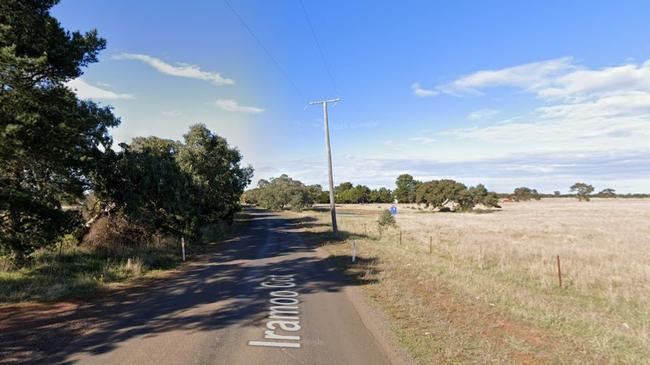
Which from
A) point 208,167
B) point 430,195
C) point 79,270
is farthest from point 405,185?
point 79,270

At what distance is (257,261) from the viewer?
15.9 m

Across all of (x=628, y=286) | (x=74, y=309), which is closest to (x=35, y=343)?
(x=74, y=309)

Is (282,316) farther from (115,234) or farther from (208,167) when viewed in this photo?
(208,167)

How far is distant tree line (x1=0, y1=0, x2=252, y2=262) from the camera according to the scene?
1009cm

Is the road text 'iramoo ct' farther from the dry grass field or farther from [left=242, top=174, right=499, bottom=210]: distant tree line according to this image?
[left=242, top=174, right=499, bottom=210]: distant tree line

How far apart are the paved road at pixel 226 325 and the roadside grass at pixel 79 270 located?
142cm

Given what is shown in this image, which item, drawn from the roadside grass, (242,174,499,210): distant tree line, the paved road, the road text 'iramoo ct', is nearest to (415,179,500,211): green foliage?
(242,174,499,210): distant tree line

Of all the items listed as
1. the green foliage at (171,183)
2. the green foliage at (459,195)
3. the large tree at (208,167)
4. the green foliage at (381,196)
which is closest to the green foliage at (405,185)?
the green foliage at (381,196)

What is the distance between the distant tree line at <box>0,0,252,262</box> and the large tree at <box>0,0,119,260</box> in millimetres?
22

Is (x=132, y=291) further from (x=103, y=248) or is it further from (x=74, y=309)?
(x=103, y=248)

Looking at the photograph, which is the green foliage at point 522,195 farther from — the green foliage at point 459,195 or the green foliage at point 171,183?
the green foliage at point 171,183

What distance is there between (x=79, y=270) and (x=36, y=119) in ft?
18.1

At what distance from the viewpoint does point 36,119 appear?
1012 cm

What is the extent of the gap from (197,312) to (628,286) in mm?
14154
